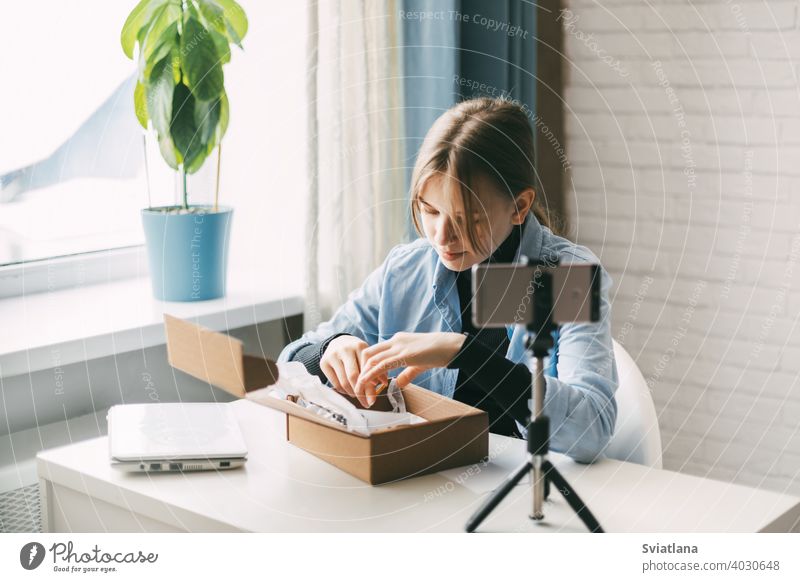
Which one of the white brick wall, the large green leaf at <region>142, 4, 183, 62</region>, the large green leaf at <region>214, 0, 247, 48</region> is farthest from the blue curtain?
the large green leaf at <region>142, 4, 183, 62</region>

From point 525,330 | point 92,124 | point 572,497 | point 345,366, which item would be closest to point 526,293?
point 525,330

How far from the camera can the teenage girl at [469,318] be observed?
933 mm

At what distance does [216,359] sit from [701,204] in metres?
1.01

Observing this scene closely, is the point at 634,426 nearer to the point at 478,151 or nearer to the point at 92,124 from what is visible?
the point at 478,151

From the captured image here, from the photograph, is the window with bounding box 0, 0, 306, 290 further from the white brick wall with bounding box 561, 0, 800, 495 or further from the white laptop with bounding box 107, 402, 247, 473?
the white brick wall with bounding box 561, 0, 800, 495

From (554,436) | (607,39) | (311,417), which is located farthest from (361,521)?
(607,39)

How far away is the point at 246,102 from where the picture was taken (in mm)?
1388

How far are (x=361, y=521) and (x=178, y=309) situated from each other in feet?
1.54

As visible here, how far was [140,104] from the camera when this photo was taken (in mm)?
1240

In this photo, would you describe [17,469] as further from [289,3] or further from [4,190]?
[289,3]

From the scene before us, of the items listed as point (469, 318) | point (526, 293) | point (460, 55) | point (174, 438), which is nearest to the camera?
point (526, 293)
